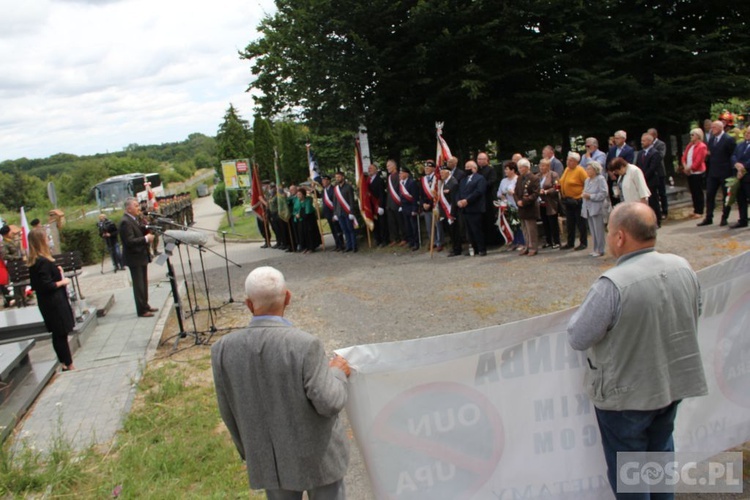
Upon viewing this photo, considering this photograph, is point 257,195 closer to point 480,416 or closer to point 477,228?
point 477,228

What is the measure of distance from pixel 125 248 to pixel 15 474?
580cm

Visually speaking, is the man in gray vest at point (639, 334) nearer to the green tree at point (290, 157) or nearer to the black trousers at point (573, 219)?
the black trousers at point (573, 219)

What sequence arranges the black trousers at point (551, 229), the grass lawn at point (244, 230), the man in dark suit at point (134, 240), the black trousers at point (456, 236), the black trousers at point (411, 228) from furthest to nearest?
the grass lawn at point (244, 230)
the black trousers at point (411, 228)
the black trousers at point (456, 236)
the black trousers at point (551, 229)
the man in dark suit at point (134, 240)

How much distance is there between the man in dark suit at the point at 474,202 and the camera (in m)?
12.5

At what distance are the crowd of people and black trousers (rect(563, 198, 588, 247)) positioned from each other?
0.06 ft

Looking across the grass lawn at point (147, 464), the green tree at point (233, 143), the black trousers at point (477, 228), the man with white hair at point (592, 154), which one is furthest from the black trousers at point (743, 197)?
the green tree at point (233, 143)

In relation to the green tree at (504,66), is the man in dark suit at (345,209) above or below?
below

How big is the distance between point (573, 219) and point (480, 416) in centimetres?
900

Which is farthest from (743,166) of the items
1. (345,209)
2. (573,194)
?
(345,209)

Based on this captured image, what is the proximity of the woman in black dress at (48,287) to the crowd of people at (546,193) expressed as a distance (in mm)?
7805

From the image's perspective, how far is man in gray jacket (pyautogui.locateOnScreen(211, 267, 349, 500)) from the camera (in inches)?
113

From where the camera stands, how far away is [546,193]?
38.5 ft

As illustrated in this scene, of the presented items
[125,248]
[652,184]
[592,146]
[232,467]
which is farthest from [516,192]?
[232,467]

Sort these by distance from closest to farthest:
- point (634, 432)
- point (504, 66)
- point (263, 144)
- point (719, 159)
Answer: point (634, 432) < point (719, 159) < point (504, 66) < point (263, 144)
